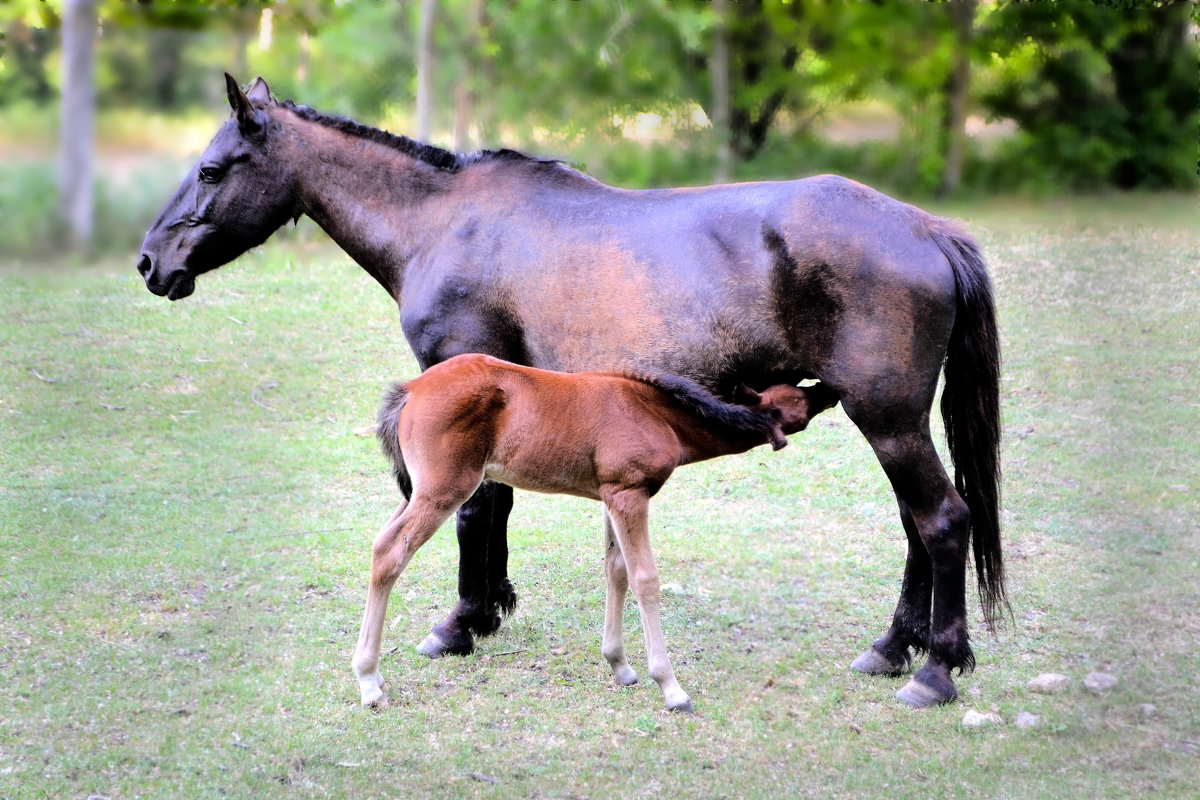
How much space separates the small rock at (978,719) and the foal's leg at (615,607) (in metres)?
1.31

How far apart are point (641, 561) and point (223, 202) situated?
245 cm

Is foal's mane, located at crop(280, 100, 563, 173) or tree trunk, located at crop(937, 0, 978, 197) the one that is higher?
tree trunk, located at crop(937, 0, 978, 197)

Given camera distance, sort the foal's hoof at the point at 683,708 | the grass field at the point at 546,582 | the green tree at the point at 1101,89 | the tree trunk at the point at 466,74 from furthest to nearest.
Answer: the tree trunk at the point at 466,74 < the foal's hoof at the point at 683,708 < the grass field at the point at 546,582 < the green tree at the point at 1101,89

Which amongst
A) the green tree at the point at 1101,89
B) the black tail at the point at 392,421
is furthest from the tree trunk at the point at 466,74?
the green tree at the point at 1101,89

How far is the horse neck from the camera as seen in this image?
16.4ft

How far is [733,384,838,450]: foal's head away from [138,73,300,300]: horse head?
7.57 ft

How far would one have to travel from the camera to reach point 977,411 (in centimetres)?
455

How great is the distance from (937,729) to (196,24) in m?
3.65

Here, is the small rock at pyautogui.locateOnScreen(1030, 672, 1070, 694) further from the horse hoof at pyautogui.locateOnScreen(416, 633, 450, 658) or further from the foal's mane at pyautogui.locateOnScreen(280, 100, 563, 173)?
the foal's mane at pyautogui.locateOnScreen(280, 100, 563, 173)

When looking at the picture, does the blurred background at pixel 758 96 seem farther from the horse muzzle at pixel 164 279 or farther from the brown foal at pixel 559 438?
the brown foal at pixel 559 438

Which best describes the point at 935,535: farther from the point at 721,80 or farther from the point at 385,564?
the point at 385,564

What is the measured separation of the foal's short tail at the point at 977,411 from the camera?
4.37m

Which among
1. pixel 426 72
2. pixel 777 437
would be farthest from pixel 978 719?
pixel 426 72

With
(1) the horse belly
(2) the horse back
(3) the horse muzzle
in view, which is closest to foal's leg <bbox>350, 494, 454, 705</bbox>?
(1) the horse belly
